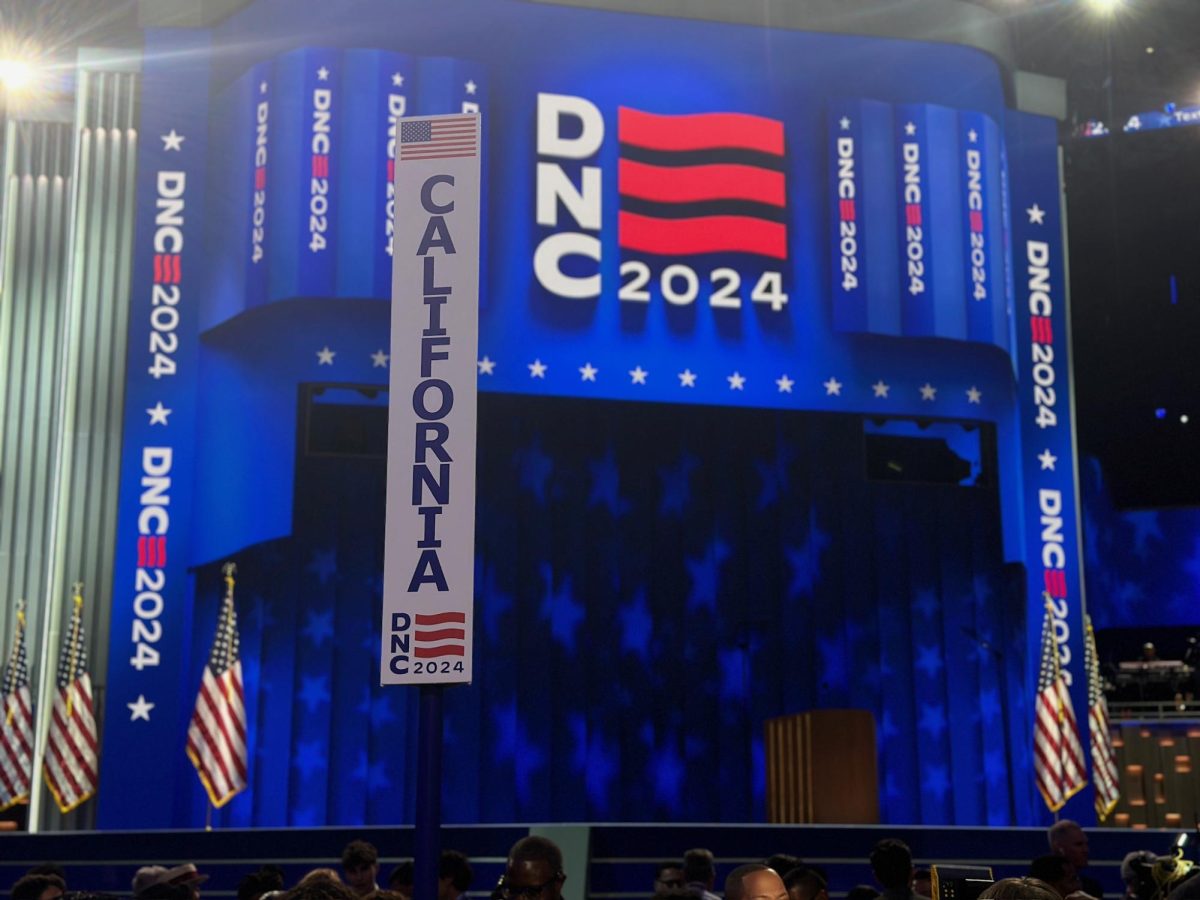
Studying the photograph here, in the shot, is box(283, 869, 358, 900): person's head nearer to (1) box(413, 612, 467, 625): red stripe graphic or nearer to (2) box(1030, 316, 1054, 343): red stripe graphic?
(1) box(413, 612, 467, 625): red stripe graphic

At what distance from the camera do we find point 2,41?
16.3 meters

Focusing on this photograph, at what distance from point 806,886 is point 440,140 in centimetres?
256

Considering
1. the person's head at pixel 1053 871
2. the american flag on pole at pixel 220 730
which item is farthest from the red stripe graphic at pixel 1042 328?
the person's head at pixel 1053 871

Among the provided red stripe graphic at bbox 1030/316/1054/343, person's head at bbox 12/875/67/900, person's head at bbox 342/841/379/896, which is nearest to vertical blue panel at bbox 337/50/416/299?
red stripe graphic at bbox 1030/316/1054/343

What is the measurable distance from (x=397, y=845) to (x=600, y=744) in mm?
6865

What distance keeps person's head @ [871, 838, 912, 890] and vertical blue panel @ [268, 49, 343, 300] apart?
35.2ft

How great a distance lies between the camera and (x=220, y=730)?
13766 mm

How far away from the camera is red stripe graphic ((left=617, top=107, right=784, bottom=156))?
639 inches

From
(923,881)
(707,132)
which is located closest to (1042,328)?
(707,132)

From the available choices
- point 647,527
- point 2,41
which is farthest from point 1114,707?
point 2,41

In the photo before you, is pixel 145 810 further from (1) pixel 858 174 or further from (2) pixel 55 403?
(1) pixel 858 174

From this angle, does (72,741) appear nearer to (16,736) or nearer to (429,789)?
(16,736)

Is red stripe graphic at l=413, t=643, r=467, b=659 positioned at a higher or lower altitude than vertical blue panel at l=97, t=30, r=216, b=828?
lower

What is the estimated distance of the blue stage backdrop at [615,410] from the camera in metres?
15.2
